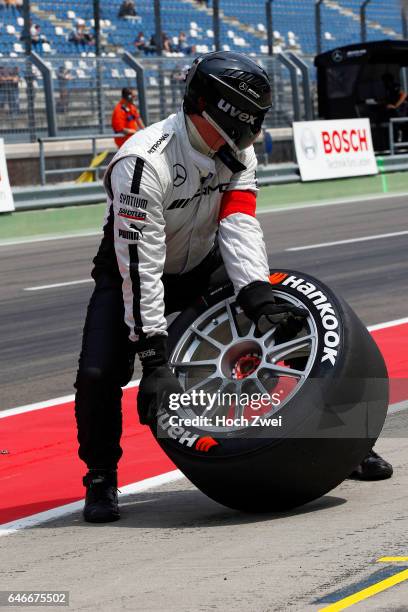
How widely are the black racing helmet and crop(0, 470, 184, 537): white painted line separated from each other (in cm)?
158

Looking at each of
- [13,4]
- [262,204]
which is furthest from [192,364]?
[13,4]

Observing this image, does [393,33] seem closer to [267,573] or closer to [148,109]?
[148,109]

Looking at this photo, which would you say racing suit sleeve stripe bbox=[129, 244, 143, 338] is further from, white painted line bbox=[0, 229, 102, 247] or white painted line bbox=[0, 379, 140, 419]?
white painted line bbox=[0, 229, 102, 247]

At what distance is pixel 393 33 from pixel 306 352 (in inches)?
1355

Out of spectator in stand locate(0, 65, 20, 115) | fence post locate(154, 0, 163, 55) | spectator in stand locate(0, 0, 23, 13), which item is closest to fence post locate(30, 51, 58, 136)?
spectator in stand locate(0, 65, 20, 115)

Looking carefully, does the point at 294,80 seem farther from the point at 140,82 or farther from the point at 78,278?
the point at 78,278

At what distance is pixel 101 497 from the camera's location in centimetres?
497

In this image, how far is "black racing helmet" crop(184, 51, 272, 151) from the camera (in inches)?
189

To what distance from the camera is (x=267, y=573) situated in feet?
13.1

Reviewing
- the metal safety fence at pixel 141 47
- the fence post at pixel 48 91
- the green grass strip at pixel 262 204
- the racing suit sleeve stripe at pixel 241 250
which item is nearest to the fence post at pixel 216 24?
the metal safety fence at pixel 141 47

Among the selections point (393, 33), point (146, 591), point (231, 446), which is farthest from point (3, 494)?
point (393, 33)

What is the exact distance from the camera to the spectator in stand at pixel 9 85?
21275 mm

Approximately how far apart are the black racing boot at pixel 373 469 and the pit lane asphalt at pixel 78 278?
121 inches

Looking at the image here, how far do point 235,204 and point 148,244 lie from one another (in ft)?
1.48
